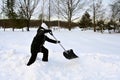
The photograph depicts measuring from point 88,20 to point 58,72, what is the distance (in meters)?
53.4

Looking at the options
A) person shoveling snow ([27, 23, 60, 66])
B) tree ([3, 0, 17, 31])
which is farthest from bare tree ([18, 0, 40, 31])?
person shoveling snow ([27, 23, 60, 66])

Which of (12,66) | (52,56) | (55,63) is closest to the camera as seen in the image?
(12,66)

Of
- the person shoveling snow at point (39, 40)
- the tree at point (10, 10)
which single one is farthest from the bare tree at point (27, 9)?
the person shoveling snow at point (39, 40)

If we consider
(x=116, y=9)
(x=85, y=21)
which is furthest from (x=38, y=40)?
(x=85, y=21)

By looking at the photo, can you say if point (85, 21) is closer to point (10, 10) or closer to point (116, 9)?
point (10, 10)

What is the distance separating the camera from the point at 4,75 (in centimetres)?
774

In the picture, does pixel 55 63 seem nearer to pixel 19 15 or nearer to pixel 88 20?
pixel 19 15

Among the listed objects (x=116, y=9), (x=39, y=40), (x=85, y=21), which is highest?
(x=116, y=9)

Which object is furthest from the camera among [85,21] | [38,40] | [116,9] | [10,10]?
[85,21]

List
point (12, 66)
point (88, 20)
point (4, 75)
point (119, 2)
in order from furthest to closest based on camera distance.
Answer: point (88, 20) < point (119, 2) < point (12, 66) < point (4, 75)

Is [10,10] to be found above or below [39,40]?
above

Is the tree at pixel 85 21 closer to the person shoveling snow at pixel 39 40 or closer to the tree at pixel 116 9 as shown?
the tree at pixel 116 9

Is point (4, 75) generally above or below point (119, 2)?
below

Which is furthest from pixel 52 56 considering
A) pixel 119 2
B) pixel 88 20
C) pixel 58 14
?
pixel 88 20
